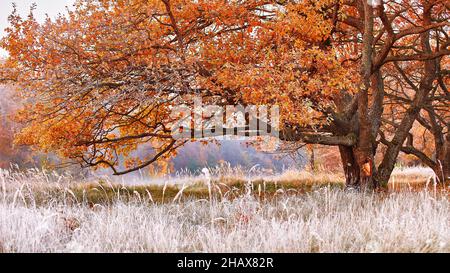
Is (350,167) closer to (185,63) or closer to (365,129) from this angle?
(365,129)

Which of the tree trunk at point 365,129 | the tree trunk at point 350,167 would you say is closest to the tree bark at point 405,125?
the tree trunk at point 350,167

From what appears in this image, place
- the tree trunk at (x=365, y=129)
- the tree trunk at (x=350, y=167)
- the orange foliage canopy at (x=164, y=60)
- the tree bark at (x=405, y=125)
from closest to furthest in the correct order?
the orange foliage canopy at (x=164, y=60) < the tree trunk at (x=365, y=129) < the tree trunk at (x=350, y=167) < the tree bark at (x=405, y=125)

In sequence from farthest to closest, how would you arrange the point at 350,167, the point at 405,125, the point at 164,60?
the point at 405,125 < the point at 350,167 < the point at 164,60

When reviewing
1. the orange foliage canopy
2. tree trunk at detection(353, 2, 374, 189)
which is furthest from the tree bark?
the orange foliage canopy

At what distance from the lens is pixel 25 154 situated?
1018 inches

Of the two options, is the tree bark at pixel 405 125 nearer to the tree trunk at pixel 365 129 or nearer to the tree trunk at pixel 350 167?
the tree trunk at pixel 350 167

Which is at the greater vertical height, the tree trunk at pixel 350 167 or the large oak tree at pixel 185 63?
the large oak tree at pixel 185 63

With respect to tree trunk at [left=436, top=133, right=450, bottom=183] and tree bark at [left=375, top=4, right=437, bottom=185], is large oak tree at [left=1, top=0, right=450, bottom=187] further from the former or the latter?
tree trunk at [left=436, top=133, right=450, bottom=183]

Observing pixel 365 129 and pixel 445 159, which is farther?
pixel 445 159

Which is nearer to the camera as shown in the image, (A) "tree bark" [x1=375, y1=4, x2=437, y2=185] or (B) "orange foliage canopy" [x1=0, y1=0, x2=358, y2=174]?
(B) "orange foliage canopy" [x1=0, y1=0, x2=358, y2=174]

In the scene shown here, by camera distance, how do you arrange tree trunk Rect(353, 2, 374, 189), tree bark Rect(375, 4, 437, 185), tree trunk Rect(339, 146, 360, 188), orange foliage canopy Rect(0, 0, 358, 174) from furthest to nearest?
tree bark Rect(375, 4, 437, 185)
tree trunk Rect(339, 146, 360, 188)
tree trunk Rect(353, 2, 374, 189)
orange foliage canopy Rect(0, 0, 358, 174)

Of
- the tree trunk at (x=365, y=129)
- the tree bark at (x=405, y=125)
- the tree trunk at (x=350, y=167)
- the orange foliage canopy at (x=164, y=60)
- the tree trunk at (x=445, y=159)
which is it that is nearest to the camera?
the orange foliage canopy at (x=164, y=60)

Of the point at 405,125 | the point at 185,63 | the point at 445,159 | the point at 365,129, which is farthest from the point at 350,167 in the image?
the point at 445,159
